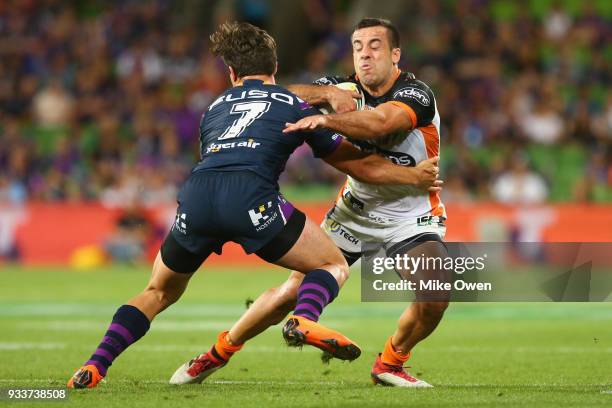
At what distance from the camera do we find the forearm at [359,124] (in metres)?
6.82

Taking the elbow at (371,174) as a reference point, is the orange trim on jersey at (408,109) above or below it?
above

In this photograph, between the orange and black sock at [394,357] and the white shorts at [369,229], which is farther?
the white shorts at [369,229]

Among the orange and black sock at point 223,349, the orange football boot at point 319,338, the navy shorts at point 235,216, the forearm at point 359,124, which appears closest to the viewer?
the orange football boot at point 319,338

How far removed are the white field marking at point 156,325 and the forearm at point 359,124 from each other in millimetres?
5047

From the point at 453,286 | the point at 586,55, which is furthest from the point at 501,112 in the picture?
the point at 453,286

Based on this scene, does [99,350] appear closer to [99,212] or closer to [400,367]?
[400,367]

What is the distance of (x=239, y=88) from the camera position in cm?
707

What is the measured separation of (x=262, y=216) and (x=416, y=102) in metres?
1.35

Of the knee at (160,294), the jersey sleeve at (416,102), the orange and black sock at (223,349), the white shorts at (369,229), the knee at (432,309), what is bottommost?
the orange and black sock at (223,349)

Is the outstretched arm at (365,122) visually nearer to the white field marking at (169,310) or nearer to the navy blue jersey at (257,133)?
the navy blue jersey at (257,133)

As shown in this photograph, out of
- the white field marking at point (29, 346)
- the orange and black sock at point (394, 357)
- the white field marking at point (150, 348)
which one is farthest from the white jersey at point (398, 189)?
the white field marking at point (29, 346)

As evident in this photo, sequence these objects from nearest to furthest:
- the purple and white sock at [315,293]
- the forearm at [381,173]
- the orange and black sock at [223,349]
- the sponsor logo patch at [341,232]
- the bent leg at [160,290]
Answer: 1. the purple and white sock at [315,293]
2. the bent leg at [160,290]
3. the forearm at [381,173]
4. the orange and black sock at [223,349]
5. the sponsor logo patch at [341,232]

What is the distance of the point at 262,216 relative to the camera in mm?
6738

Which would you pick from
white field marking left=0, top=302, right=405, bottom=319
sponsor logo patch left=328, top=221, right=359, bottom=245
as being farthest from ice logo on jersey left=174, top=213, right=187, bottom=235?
white field marking left=0, top=302, right=405, bottom=319
